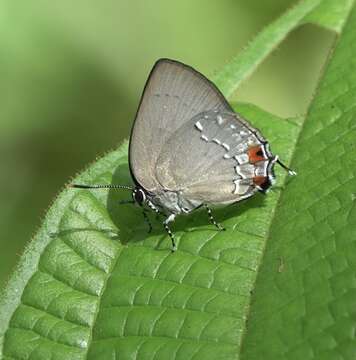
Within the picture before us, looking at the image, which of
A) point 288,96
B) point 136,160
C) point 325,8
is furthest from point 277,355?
point 288,96

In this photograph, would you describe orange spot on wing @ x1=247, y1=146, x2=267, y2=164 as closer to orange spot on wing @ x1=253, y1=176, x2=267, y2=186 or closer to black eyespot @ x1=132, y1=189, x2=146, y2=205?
orange spot on wing @ x1=253, y1=176, x2=267, y2=186

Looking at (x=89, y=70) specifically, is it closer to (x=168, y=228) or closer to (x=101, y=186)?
(x=101, y=186)

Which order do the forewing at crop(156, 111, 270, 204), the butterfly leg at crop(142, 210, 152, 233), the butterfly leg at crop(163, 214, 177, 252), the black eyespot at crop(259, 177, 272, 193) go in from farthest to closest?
the forewing at crop(156, 111, 270, 204), the butterfly leg at crop(142, 210, 152, 233), the black eyespot at crop(259, 177, 272, 193), the butterfly leg at crop(163, 214, 177, 252)

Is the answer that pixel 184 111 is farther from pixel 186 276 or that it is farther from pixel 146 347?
pixel 146 347

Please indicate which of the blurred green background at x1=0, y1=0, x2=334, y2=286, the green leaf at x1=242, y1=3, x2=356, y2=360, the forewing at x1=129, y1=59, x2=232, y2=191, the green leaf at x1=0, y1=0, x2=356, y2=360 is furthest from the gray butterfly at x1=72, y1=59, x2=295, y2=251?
the blurred green background at x1=0, y1=0, x2=334, y2=286

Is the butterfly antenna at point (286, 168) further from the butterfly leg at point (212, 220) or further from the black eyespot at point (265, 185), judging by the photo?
the butterfly leg at point (212, 220)

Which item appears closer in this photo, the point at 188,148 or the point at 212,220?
the point at 212,220

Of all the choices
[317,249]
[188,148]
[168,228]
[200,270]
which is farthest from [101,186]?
[317,249]
